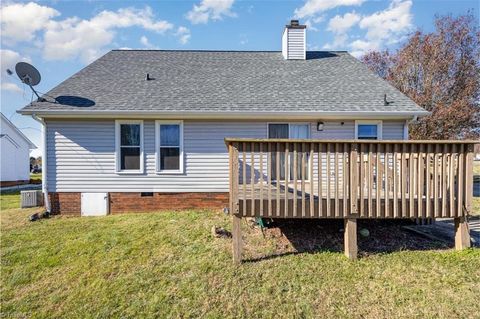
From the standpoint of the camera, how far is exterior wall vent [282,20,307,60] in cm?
1037

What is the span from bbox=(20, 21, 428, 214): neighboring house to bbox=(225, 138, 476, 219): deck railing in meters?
3.13

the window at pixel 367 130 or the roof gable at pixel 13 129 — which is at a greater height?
the roof gable at pixel 13 129

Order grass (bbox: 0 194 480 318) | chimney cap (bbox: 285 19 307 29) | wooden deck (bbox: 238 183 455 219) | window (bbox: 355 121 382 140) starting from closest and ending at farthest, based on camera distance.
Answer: grass (bbox: 0 194 480 318), wooden deck (bbox: 238 183 455 219), window (bbox: 355 121 382 140), chimney cap (bbox: 285 19 307 29)

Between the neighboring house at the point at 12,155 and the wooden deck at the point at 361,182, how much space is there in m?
20.3

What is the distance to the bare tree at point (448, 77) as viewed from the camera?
49.0 feet

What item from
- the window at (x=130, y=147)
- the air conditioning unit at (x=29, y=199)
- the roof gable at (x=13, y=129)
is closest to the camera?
the window at (x=130, y=147)

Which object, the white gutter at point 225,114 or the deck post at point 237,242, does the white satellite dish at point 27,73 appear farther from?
the deck post at point 237,242

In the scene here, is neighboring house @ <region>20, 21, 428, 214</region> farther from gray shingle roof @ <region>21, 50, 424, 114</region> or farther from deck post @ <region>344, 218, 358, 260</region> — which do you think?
deck post @ <region>344, 218, 358, 260</region>

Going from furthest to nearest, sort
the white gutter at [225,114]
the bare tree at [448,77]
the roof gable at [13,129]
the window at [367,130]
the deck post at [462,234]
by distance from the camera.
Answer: the roof gable at [13,129] < the bare tree at [448,77] < the window at [367,130] < the white gutter at [225,114] < the deck post at [462,234]

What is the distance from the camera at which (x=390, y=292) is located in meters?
3.42

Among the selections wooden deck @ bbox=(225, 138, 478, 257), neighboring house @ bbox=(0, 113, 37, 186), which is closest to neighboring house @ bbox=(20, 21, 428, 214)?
wooden deck @ bbox=(225, 138, 478, 257)

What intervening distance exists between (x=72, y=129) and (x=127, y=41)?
245 inches


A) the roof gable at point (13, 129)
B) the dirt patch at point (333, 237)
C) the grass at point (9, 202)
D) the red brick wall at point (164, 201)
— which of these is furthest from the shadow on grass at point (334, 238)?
the roof gable at point (13, 129)

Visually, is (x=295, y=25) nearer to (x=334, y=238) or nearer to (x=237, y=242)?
(x=334, y=238)
